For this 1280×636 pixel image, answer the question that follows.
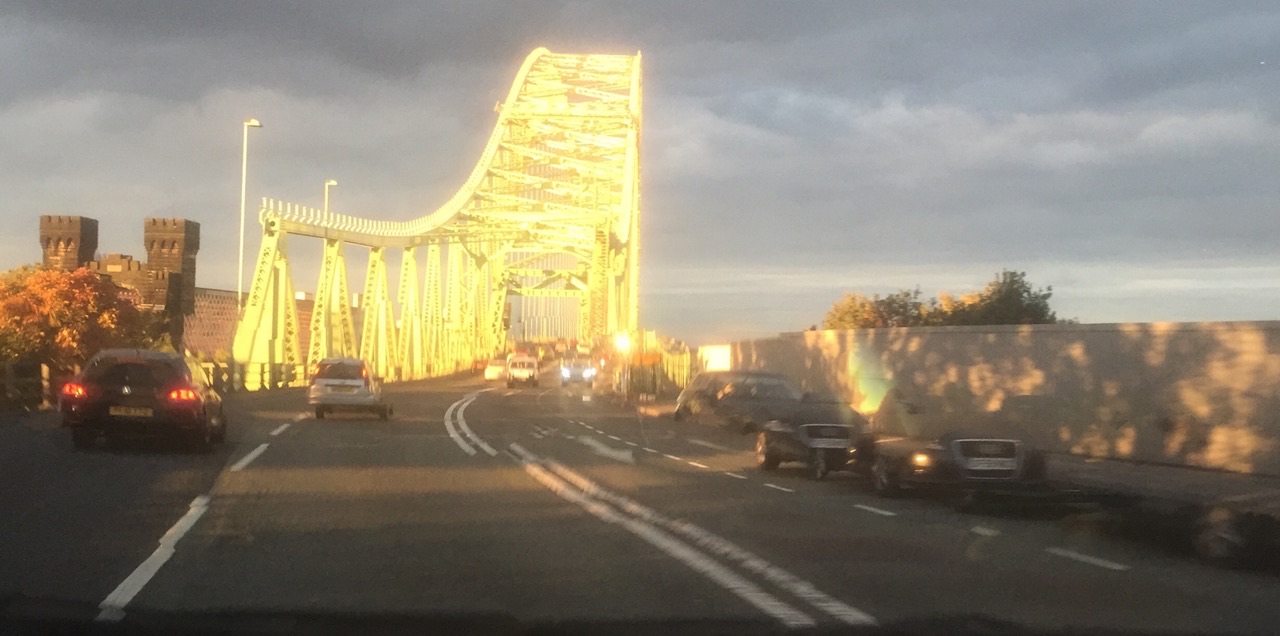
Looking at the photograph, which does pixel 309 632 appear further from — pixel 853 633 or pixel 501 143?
pixel 501 143

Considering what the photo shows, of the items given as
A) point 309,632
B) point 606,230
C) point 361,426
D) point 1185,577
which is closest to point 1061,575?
point 1185,577

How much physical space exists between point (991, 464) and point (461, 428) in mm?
16398

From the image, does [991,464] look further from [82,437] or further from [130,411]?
[82,437]

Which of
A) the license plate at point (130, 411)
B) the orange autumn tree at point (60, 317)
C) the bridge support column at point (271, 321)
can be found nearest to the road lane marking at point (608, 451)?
the license plate at point (130, 411)

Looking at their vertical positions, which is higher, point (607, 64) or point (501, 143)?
point (607, 64)

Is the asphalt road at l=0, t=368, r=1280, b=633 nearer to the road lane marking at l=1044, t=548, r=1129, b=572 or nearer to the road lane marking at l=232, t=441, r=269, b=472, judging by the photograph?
the road lane marking at l=1044, t=548, r=1129, b=572

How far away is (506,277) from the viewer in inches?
4980

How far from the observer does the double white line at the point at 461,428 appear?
22875 millimetres

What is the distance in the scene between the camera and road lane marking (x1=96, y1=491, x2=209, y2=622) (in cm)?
750

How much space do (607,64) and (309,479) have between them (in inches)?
3271

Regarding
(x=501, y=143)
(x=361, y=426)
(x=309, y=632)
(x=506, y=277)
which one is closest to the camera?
(x=309, y=632)

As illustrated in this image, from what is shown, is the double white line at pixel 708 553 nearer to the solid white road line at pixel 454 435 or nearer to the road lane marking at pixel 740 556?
the road lane marking at pixel 740 556

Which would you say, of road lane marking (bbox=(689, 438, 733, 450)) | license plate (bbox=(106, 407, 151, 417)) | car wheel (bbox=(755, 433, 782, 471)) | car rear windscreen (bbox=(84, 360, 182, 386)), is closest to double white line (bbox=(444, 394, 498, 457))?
car wheel (bbox=(755, 433, 782, 471))

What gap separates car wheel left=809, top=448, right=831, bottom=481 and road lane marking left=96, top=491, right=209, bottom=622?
29.5ft
